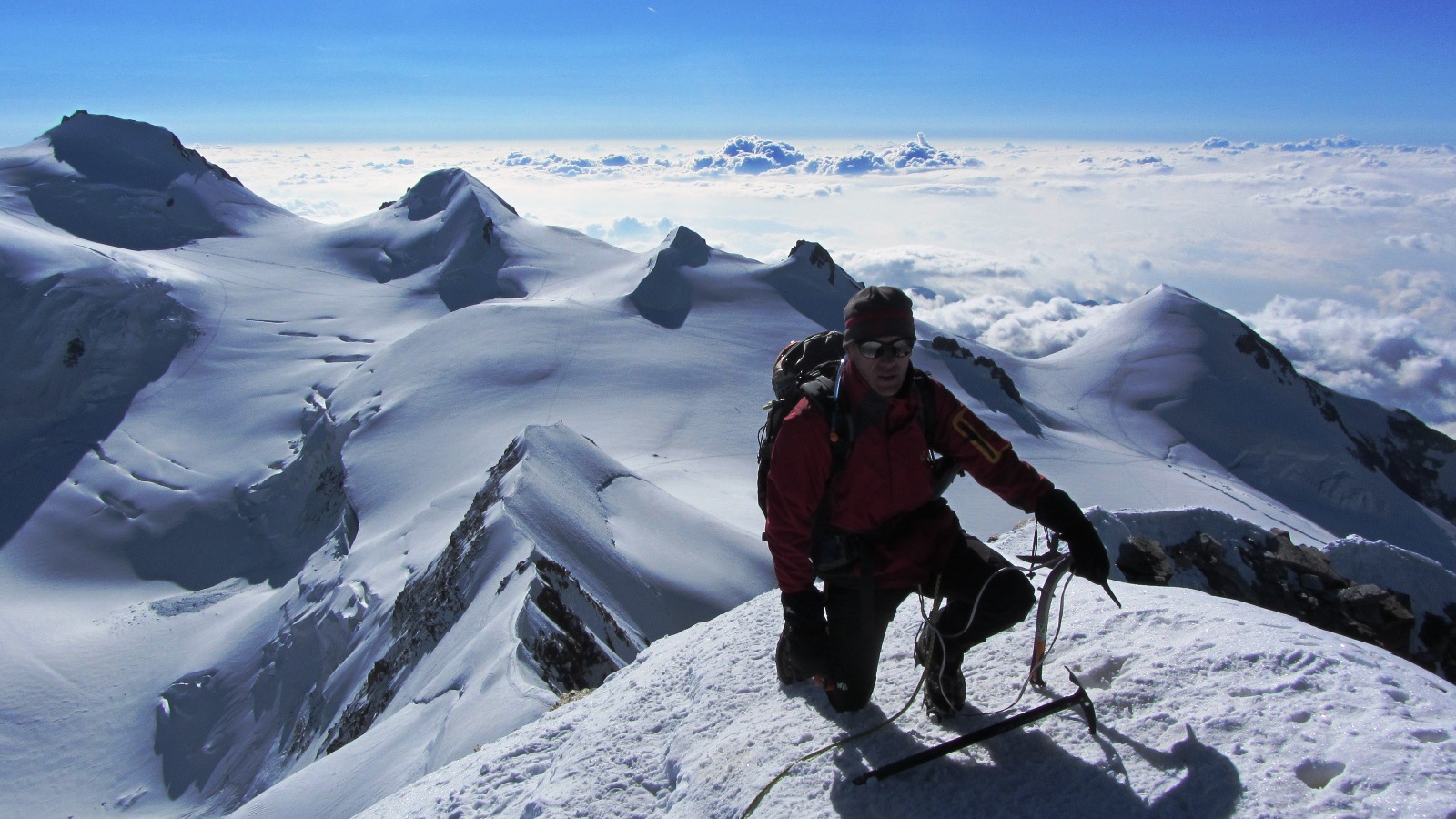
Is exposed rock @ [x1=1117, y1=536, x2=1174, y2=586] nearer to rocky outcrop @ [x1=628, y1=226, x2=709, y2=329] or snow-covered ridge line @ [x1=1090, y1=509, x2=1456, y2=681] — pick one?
snow-covered ridge line @ [x1=1090, y1=509, x2=1456, y2=681]

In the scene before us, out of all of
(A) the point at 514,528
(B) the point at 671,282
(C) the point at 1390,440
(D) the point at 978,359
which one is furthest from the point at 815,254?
(C) the point at 1390,440

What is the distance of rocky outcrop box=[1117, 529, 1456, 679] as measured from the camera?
10289 mm

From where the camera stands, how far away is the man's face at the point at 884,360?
434cm

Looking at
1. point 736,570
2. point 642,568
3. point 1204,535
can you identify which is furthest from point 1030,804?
point 736,570

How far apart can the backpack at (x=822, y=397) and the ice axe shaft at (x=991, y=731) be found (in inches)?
50.4

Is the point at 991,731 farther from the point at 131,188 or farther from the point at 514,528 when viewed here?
the point at 131,188

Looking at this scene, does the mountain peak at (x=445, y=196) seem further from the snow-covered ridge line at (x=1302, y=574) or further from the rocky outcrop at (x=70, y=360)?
the snow-covered ridge line at (x=1302, y=574)

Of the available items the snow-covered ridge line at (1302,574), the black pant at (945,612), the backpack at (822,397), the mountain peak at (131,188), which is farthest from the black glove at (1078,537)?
the mountain peak at (131,188)

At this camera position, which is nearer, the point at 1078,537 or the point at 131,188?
the point at 1078,537

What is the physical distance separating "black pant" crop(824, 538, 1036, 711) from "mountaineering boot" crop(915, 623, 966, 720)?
0.05 m

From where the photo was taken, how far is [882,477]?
4621mm

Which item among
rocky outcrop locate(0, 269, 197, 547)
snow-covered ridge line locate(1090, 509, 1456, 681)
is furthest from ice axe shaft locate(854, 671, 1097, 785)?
rocky outcrop locate(0, 269, 197, 547)

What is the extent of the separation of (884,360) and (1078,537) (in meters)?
1.40

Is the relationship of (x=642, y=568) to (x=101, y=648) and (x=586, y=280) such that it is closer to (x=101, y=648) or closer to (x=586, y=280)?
(x=101, y=648)
